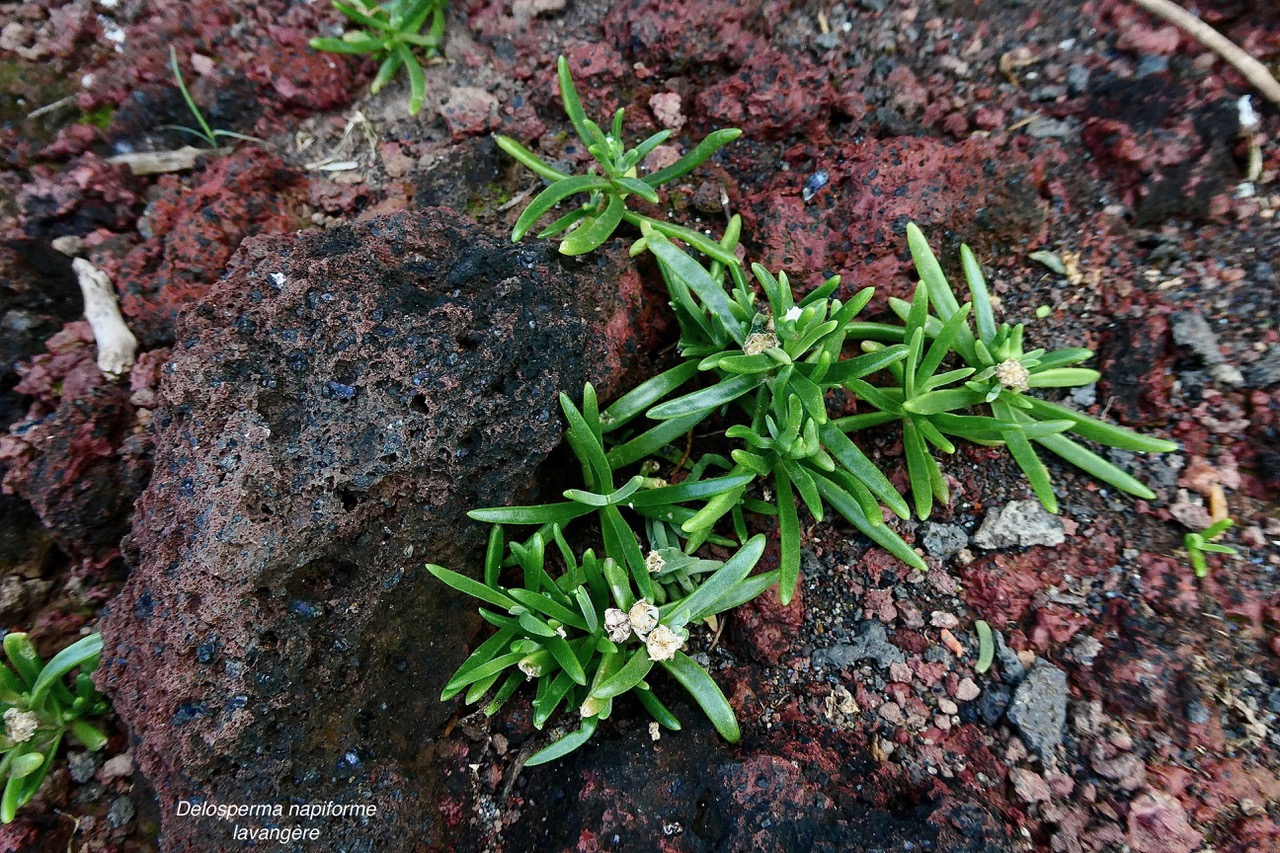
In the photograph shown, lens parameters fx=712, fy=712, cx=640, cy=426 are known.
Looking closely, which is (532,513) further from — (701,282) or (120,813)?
(120,813)

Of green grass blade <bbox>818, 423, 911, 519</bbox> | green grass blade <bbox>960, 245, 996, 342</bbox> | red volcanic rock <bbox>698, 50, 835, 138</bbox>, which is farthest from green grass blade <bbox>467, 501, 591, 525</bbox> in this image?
red volcanic rock <bbox>698, 50, 835, 138</bbox>

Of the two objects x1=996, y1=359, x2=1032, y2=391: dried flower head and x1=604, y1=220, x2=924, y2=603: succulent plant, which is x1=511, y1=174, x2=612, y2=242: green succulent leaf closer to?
x1=604, y1=220, x2=924, y2=603: succulent plant

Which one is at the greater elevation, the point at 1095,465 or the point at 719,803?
the point at 1095,465

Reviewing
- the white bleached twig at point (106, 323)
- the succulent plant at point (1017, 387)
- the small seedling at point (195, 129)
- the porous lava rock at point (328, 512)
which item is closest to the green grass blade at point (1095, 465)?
the succulent plant at point (1017, 387)

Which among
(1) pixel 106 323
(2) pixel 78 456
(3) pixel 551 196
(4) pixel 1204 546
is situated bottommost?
(4) pixel 1204 546

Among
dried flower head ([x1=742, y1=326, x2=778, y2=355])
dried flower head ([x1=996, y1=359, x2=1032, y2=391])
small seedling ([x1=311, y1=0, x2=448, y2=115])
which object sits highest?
small seedling ([x1=311, y1=0, x2=448, y2=115])

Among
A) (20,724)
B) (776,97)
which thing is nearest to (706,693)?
(20,724)

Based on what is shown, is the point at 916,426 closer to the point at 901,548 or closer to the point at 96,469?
the point at 901,548

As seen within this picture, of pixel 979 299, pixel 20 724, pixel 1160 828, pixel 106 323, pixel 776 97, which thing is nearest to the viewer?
pixel 1160 828
